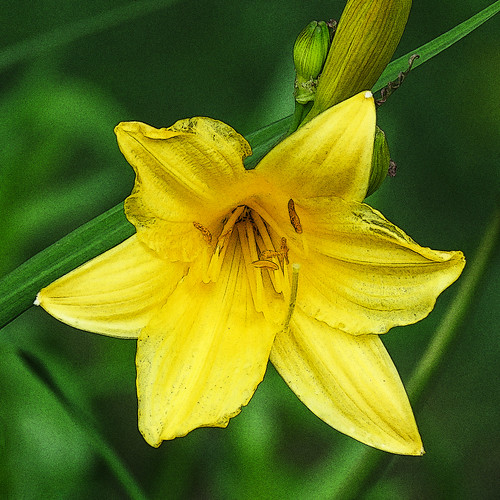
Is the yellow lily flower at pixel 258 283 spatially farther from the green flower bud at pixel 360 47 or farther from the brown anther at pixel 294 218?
the green flower bud at pixel 360 47

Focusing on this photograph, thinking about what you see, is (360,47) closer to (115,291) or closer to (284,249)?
(284,249)

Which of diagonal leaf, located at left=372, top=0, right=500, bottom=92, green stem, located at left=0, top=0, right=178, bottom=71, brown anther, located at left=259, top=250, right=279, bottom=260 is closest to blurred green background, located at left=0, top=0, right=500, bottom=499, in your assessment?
green stem, located at left=0, top=0, right=178, bottom=71

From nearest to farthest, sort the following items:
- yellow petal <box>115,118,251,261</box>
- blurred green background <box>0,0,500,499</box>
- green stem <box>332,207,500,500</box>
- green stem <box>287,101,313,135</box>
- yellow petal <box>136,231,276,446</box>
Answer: yellow petal <box>115,118,251,261</box> < yellow petal <box>136,231,276,446</box> < green stem <box>287,101,313,135</box> < green stem <box>332,207,500,500</box> < blurred green background <box>0,0,500,499</box>

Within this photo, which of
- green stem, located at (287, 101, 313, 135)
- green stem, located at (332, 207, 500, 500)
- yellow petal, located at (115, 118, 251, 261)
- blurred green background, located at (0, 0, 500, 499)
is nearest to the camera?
yellow petal, located at (115, 118, 251, 261)

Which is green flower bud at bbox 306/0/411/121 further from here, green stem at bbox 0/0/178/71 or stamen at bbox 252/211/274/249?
green stem at bbox 0/0/178/71

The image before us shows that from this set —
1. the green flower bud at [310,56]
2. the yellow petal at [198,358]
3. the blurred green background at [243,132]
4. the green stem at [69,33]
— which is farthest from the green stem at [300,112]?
the green stem at [69,33]

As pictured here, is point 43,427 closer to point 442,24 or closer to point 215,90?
point 215,90
